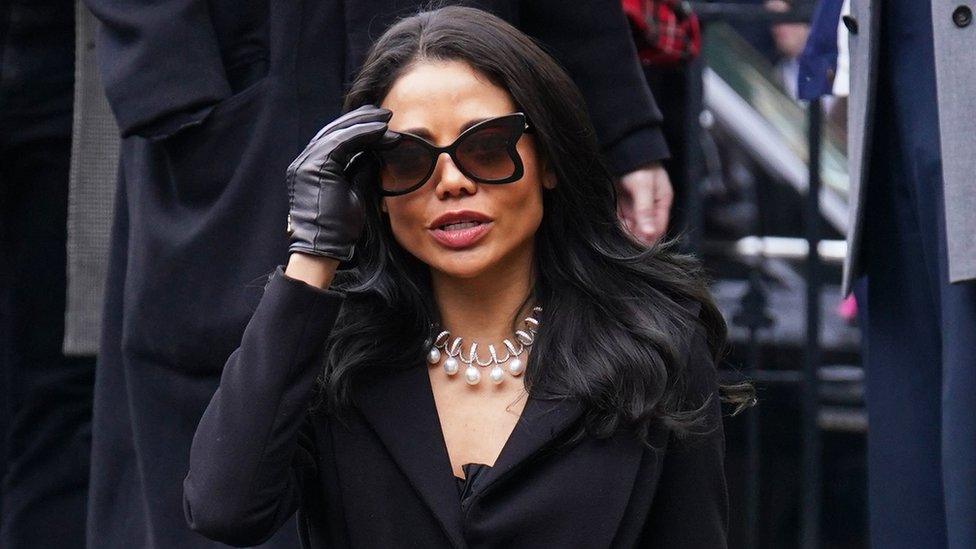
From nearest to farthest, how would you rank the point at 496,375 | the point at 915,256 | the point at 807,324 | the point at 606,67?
the point at 496,375 → the point at 915,256 → the point at 606,67 → the point at 807,324

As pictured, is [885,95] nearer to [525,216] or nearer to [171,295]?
[525,216]

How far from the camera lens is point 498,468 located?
2.32 meters

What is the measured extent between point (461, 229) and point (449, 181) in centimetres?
8

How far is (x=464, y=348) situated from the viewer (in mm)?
2492

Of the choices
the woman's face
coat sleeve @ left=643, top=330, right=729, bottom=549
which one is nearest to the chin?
the woman's face

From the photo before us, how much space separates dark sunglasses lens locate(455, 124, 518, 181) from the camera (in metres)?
2.32

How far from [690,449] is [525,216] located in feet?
1.40

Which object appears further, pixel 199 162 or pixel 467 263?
pixel 199 162

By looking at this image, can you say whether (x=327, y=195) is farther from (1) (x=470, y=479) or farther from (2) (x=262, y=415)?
(1) (x=470, y=479)

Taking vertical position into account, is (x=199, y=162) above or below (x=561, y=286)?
above

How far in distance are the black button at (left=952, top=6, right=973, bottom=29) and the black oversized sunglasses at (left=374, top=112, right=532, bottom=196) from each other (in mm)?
792

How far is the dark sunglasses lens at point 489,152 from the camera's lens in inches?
91.3

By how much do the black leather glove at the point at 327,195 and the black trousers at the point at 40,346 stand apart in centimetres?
144

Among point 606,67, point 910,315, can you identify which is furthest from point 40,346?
point 910,315
